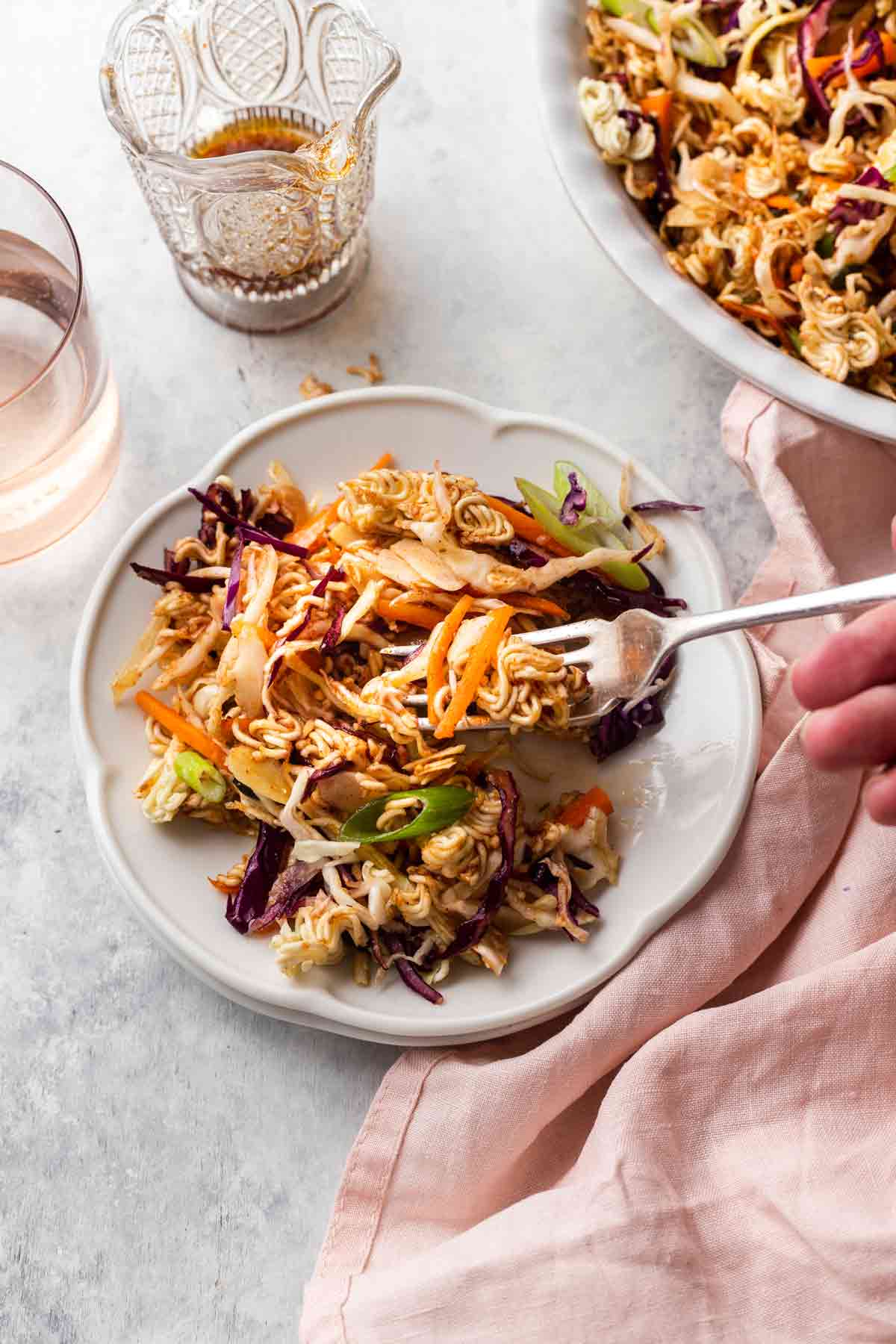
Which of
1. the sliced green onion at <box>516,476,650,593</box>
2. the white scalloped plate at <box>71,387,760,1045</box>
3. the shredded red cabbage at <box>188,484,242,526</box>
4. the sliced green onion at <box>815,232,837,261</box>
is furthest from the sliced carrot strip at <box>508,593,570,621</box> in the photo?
the sliced green onion at <box>815,232,837,261</box>

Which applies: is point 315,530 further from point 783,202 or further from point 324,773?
point 783,202

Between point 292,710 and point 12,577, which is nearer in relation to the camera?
point 292,710

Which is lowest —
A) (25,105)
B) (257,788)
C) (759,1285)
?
(759,1285)

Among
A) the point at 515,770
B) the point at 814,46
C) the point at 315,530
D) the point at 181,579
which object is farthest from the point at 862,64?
the point at 181,579

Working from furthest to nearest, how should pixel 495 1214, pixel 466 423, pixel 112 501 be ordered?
pixel 112 501 → pixel 466 423 → pixel 495 1214

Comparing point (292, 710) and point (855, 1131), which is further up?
point (292, 710)

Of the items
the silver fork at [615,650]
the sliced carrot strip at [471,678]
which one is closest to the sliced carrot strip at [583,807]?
the silver fork at [615,650]

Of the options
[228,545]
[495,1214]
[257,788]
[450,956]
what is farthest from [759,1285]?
[228,545]

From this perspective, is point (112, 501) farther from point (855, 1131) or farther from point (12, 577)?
point (855, 1131)
